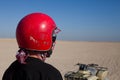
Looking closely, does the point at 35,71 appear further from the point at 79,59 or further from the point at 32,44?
the point at 79,59

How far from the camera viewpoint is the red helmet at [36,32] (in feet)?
7.79

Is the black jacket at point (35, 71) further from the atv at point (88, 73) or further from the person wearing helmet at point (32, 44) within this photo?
the atv at point (88, 73)

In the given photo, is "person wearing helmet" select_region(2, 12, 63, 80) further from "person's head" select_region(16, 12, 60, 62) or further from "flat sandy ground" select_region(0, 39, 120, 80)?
"flat sandy ground" select_region(0, 39, 120, 80)

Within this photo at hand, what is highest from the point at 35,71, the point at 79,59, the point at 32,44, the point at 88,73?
the point at 32,44

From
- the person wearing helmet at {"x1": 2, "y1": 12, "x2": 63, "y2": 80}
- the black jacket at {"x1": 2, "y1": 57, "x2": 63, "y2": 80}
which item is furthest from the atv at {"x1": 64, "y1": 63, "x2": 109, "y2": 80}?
the black jacket at {"x1": 2, "y1": 57, "x2": 63, "y2": 80}

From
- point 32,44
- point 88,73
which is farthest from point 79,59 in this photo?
point 32,44

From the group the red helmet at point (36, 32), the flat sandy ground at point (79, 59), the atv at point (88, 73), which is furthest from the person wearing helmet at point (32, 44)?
the flat sandy ground at point (79, 59)

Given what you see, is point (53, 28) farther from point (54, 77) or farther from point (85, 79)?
point (85, 79)

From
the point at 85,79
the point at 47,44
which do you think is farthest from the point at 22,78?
the point at 85,79

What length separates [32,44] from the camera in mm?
2408

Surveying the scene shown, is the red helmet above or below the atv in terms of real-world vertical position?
above

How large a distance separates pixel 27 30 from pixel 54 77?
18.8 inches

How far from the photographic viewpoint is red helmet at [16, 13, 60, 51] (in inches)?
93.4

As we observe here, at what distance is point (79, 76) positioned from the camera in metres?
4.41
